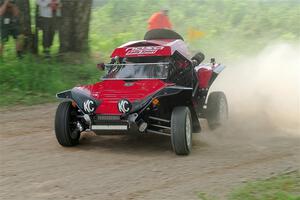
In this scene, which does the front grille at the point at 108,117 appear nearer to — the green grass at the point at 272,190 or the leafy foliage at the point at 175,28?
the green grass at the point at 272,190

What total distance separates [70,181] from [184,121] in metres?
1.93

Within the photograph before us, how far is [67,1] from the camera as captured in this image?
50.3 feet

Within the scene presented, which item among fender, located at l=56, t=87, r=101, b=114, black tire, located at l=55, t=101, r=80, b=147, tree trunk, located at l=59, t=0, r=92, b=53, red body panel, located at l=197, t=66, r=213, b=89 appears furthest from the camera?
tree trunk, located at l=59, t=0, r=92, b=53

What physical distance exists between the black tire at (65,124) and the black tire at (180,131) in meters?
1.56

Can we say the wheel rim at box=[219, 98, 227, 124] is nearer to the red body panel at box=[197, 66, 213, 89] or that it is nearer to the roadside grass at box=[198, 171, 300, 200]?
the red body panel at box=[197, 66, 213, 89]

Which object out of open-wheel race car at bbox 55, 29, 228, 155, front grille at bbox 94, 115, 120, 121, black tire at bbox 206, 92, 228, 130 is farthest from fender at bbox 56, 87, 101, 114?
black tire at bbox 206, 92, 228, 130

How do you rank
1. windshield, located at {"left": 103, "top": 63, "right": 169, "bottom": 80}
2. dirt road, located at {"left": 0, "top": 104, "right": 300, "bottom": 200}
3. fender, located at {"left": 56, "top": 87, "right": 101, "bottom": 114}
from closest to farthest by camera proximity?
dirt road, located at {"left": 0, "top": 104, "right": 300, "bottom": 200} → fender, located at {"left": 56, "top": 87, "right": 101, "bottom": 114} → windshield, located at {"left": 103, "top": 63, "right": 169, "bottom": 80}

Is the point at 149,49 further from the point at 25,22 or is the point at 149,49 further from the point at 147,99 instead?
the point at 25,22

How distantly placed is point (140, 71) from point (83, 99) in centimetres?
117

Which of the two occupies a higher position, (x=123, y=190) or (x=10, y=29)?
(x=10, y=29)

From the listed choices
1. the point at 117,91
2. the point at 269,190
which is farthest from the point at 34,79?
the point at 269,190

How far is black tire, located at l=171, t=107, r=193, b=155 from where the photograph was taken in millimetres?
7996

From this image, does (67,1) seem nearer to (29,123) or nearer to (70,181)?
(29,123)

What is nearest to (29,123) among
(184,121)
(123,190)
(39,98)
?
(39,98)
